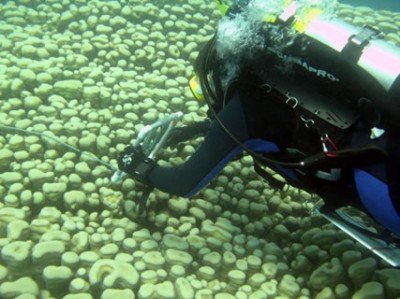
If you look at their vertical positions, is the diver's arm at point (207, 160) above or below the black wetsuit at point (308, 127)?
below

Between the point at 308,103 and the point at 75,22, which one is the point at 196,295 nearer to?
the point at 308,103

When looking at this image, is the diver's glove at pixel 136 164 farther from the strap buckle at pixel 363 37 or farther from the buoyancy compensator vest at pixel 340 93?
the strap buckle at pixel 363 37

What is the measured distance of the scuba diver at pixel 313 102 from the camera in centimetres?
169

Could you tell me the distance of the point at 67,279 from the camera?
2094 millimetres

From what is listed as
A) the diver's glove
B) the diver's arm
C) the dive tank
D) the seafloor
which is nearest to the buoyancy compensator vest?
the dive tank

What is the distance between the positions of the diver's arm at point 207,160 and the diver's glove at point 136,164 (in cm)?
4

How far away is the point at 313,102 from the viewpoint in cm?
187

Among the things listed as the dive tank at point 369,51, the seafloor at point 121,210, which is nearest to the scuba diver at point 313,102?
the dive tank at point 369,51

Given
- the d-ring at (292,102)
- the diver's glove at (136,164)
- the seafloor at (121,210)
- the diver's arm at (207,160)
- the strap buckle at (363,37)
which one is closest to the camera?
the strap buckle at (363,37)

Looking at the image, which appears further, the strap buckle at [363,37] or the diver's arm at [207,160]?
the diver's arm at [207,160]

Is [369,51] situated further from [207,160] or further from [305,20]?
[207,160]

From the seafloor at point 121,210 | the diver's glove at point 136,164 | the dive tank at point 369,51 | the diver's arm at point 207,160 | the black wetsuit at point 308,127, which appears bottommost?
the seafloor at point 121,210

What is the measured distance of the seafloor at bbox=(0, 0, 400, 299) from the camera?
7.05 ft

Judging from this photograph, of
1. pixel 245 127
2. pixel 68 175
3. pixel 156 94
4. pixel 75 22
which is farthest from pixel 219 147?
pixel 75 22
